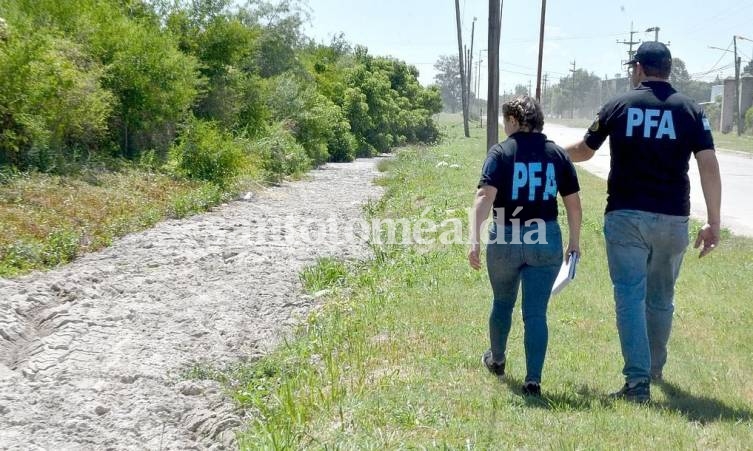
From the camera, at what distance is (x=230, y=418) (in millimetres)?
5668

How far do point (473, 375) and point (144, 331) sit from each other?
410 cm

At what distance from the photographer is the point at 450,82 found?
15550cm

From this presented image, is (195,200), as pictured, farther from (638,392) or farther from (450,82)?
(450,82)

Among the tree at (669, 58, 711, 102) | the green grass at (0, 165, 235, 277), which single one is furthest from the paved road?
the tree at (669, 58, 711, 102)

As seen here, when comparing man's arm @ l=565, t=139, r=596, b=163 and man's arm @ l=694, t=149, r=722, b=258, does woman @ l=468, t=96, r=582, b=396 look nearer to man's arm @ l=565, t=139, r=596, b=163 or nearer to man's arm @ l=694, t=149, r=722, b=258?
man's arm @ l=565, t=139, r=596, b=163

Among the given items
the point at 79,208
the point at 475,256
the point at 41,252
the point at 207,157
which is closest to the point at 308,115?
the point at 207,157

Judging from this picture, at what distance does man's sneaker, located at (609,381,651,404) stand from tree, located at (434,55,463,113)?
150 meters

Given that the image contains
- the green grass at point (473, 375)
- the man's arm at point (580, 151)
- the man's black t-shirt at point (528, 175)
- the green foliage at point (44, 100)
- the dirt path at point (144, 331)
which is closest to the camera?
the green grass at point (473, 375)

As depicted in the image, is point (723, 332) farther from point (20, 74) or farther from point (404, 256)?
point (20, 74)

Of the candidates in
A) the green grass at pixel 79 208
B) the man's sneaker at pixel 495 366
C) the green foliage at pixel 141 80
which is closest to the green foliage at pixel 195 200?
the green grass at pixel 79 208

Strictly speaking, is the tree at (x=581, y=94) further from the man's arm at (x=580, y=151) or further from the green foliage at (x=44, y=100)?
the man's arm at (x=580, y=151)

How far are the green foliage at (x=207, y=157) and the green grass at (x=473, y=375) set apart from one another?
10.8m

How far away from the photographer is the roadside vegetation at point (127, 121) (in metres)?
13.9

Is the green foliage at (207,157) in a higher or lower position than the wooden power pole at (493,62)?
lower
